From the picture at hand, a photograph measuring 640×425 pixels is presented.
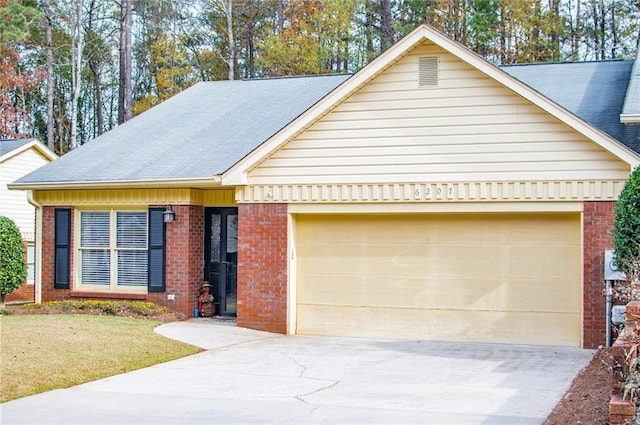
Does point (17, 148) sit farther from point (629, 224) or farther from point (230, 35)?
point (629, 224)

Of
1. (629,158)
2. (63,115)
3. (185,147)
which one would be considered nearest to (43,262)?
(185,147)

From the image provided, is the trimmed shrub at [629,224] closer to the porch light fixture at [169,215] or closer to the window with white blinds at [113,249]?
the porch light fixture at [169,215]

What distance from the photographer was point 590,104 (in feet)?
50.5

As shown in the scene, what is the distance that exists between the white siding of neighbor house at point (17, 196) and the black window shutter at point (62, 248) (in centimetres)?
782

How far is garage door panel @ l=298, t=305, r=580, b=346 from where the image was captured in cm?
1352

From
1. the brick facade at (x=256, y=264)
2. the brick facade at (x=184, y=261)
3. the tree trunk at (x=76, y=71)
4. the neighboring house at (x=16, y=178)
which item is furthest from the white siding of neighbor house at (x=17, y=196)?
the brick facade at (x=184, y=261)

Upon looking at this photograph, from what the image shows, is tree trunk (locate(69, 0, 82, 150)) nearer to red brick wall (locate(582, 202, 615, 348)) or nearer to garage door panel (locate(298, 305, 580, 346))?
garage door panel (locate(298, 305, 580, 346))

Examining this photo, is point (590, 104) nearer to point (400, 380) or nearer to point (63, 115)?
point (400, 380)

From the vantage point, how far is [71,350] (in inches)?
447

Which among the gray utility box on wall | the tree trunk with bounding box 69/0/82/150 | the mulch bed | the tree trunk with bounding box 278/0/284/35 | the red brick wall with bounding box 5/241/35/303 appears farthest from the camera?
the tree trunk with bounding box 278/0/284/35

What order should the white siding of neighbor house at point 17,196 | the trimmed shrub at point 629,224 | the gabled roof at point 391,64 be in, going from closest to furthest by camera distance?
the trimmed shrub at point 629,224 < the gabled roof at point 391,64 < the white siding of neighbor house at point 17,196

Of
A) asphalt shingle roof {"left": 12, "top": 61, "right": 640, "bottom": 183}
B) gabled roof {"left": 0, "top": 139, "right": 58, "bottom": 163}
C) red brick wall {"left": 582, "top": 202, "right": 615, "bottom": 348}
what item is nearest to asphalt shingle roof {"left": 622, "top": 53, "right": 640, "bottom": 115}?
asphalt shingle roof {"left": 12, "top": 61, "right": 640, "bottom": 183}

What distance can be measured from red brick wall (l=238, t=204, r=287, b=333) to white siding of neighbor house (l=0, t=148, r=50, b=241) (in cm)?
1233

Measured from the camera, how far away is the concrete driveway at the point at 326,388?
26.6 feet
